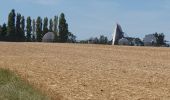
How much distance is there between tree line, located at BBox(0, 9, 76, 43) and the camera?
298 ft

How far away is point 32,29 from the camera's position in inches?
3844

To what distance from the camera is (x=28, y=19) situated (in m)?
100

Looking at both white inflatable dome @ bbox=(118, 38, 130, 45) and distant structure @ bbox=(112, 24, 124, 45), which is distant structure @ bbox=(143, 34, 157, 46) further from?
distant structure @ bbox=(112, 24, 124, 45)

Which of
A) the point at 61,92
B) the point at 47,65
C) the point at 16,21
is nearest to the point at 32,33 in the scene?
the point at 16,21

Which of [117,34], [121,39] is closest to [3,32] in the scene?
[117,34]

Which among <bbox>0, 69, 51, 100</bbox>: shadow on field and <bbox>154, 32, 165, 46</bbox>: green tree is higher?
<bbox>154, 32, 165, 46</bbox>: green tree

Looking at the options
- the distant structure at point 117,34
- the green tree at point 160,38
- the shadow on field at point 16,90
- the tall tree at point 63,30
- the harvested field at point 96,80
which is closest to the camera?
the shadow on field at point 16,90

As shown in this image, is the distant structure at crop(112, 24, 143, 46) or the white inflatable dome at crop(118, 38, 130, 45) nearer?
the white inflatable dome at crop(118, 38, 130, 45)

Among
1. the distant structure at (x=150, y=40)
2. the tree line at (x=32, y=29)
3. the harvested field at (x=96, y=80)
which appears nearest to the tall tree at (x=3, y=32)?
the tree line at (x=32, y=29)

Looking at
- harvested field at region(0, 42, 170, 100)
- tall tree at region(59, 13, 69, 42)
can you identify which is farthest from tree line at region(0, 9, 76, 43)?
harvested field at region(0, 42, 170, 100)

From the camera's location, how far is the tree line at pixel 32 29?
90738 mm

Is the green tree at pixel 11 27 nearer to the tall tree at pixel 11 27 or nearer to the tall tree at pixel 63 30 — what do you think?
the tall tree at pixel 11 27

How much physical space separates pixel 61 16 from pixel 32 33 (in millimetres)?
6332

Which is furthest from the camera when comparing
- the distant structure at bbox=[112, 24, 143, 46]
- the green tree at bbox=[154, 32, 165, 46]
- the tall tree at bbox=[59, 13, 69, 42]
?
the tall tree at bbox=[59, 13, 69, 42]
